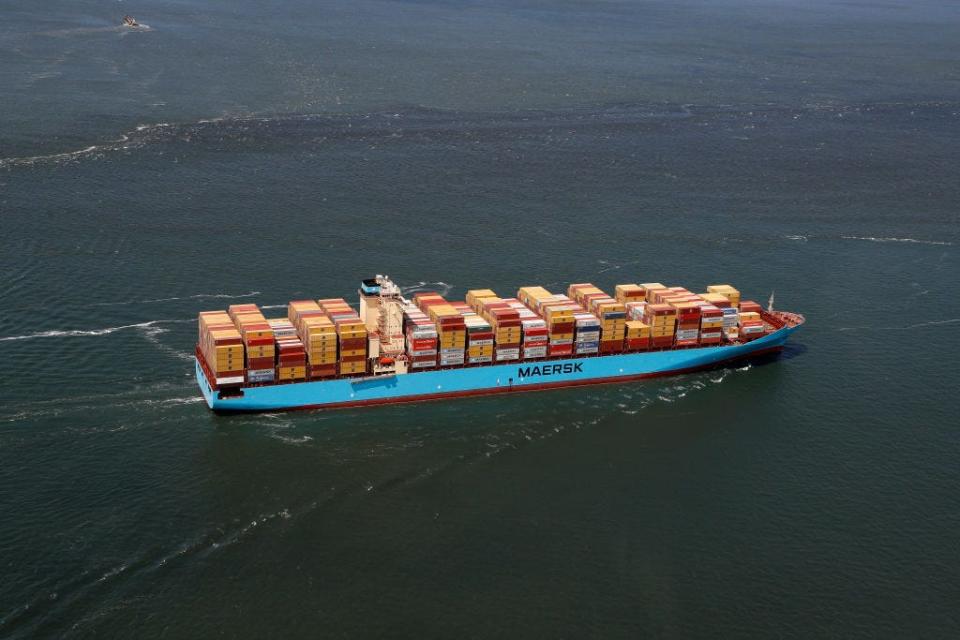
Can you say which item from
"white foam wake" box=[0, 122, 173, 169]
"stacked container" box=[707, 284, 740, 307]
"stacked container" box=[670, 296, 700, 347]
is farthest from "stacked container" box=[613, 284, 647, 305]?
"white foam wake" box=[0, 122, 173, 169]

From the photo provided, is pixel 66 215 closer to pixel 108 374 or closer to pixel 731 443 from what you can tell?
pixel 108 374

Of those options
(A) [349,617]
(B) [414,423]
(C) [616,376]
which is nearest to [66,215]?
(B) [414,423]

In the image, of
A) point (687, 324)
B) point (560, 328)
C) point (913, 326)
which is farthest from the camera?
point (913, 326)

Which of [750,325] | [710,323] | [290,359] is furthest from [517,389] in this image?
[750,325]

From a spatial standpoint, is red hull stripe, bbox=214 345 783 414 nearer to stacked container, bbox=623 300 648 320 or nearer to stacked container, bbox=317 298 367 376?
stacked container, bbox=317 298 367 376

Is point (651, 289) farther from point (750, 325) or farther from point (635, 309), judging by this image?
point (750, 325)

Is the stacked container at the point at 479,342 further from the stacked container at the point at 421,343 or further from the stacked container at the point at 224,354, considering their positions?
the stacked container at the point at 224,354
